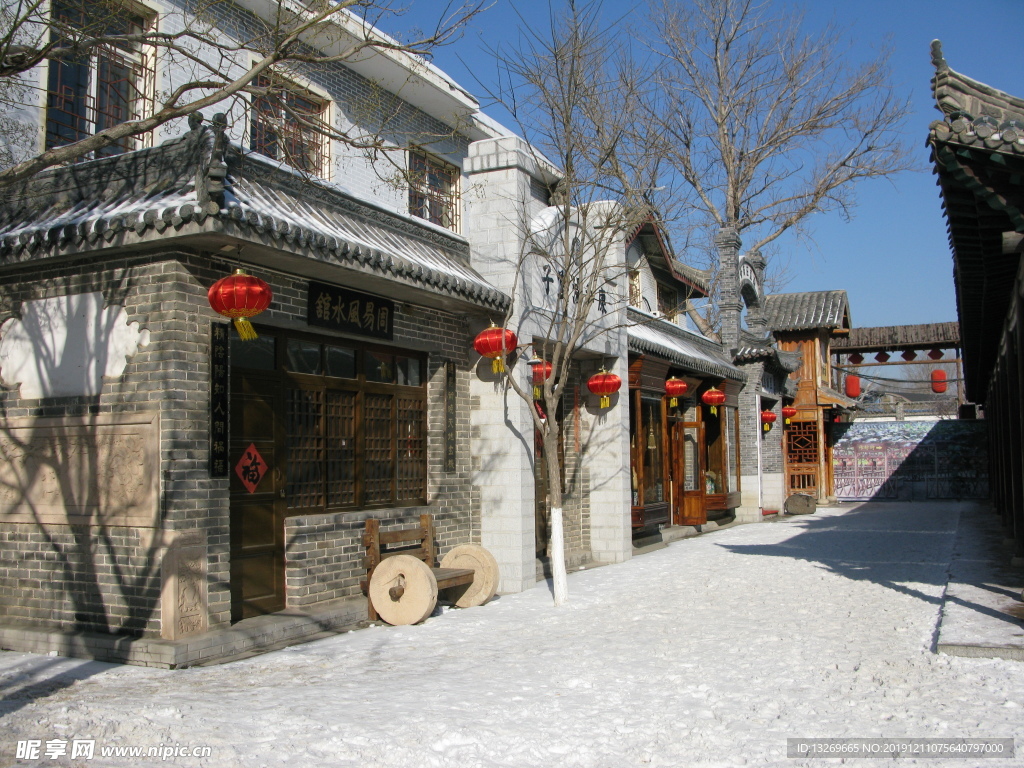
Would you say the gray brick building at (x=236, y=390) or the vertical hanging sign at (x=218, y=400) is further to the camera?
the vertical hanging sign at (x=218, y=400)

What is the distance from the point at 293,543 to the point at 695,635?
3.46 m

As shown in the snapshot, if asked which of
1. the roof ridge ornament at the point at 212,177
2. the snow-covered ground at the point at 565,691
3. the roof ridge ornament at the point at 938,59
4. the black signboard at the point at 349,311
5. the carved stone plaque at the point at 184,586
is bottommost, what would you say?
the snow-covered ground at the point at 565,691

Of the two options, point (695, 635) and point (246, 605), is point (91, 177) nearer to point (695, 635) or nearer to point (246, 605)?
point (246, 605)

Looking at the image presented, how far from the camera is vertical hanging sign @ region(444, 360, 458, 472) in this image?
32.0 ft

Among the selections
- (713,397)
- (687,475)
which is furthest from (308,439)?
(713,397)

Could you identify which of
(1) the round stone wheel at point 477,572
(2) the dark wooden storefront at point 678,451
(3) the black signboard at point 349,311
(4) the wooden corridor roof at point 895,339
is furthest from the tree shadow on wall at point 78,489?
(4) the wooden corridor roof at point 895,339

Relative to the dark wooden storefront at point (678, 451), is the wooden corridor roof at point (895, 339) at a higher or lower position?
higher

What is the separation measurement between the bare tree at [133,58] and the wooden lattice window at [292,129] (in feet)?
0.31

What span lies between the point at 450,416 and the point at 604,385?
125 inches

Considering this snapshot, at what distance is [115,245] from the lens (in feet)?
21.4

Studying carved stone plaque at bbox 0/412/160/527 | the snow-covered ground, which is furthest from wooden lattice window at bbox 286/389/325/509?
carved stone plaque at bbox 0/412/160/527

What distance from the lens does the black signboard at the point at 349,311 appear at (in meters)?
8.03

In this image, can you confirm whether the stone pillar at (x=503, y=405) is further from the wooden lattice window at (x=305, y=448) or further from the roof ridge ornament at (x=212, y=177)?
the roof ridge ornament at (x=212, y=177)

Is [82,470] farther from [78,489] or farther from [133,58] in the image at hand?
[133,58]
